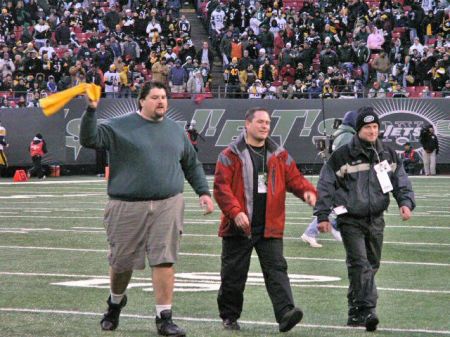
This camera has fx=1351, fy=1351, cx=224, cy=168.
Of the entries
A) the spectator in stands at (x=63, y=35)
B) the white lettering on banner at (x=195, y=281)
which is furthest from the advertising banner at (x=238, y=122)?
the white lettering on banner at (x=195, y=281)

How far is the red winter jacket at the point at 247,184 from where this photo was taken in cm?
948

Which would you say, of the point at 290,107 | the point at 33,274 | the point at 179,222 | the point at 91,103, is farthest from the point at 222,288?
the point at 290,107

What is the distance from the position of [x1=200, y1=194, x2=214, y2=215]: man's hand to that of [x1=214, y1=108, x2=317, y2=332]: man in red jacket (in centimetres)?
13

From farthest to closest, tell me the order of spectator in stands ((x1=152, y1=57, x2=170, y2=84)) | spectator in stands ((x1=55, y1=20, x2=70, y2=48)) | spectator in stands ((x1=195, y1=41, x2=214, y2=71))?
spectator in stands ((x1=195, y1=41, x2=214, y2=71)) → spectator in stands ((x1=55, y1=20, x2=70, y2=48)) → spectator in stands ((x1=152, y1=57, x2=170, y2=84))

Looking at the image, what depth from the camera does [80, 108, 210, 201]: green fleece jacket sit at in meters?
9.16

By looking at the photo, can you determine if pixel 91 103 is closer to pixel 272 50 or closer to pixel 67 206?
pixel 67 206

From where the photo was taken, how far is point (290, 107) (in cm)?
3669

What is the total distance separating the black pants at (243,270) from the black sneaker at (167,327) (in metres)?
0.65

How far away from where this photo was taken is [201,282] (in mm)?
12328

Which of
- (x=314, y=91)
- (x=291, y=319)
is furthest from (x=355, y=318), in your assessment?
(x=314, y=91)

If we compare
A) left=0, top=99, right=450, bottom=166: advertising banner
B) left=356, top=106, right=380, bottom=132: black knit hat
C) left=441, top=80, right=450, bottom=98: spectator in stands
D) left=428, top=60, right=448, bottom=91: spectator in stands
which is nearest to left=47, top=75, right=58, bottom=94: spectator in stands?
left=0, top=99, right=450, bottom=166: advertising banner

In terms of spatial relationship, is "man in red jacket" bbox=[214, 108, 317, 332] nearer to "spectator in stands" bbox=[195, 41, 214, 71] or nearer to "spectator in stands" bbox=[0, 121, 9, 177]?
"spectator in stands" bbox=[0, 121, 9, 177]

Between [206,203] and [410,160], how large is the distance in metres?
26.9

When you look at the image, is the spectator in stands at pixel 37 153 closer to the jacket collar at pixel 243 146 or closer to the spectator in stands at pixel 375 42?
the spectator in stands at pixel 375 42
